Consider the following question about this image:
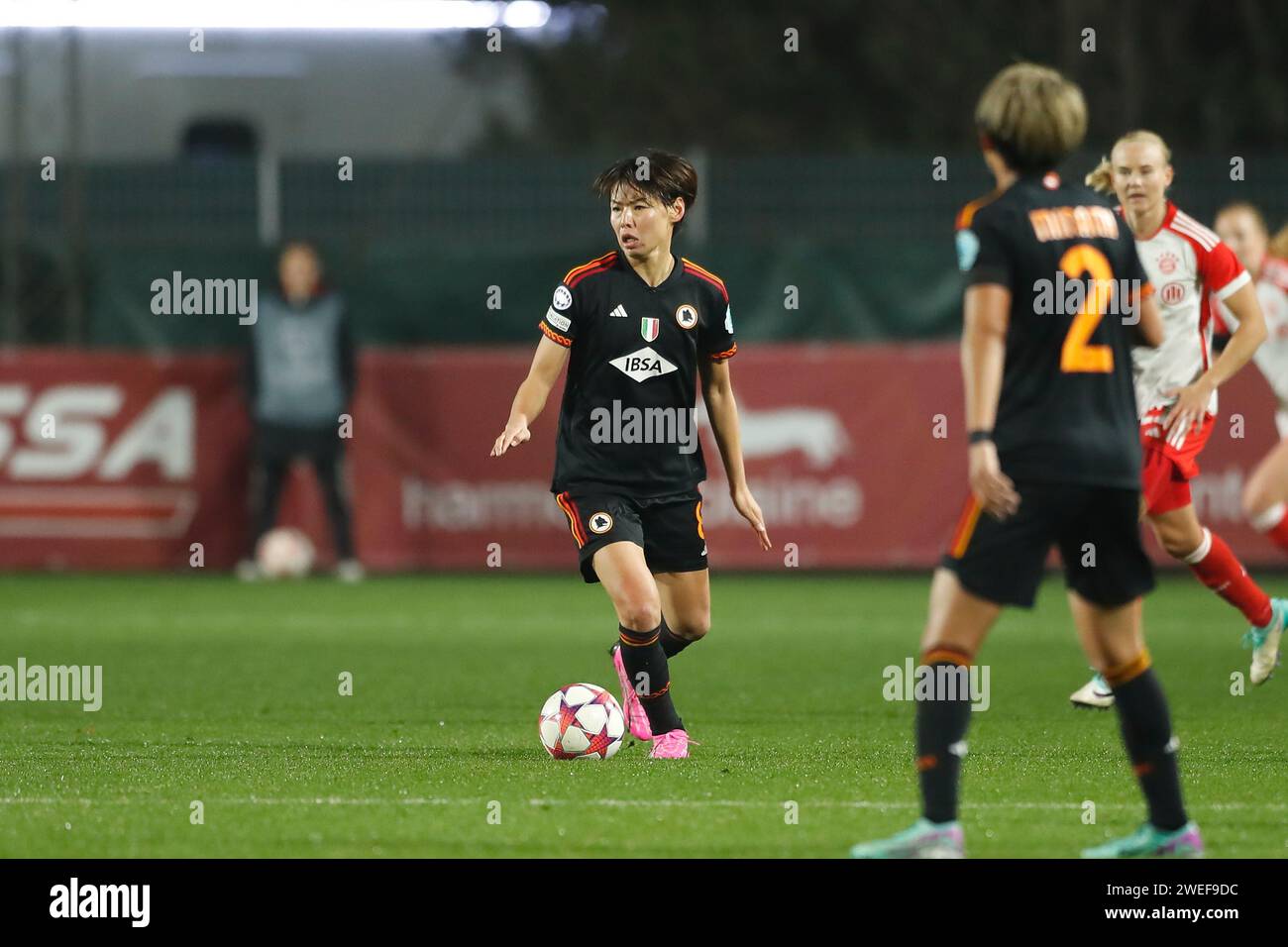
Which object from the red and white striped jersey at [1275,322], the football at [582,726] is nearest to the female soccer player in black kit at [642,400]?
the football at [582,726]

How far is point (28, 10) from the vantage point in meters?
18.6

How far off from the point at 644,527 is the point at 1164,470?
2.34 m

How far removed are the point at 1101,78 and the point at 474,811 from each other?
69.2 feet

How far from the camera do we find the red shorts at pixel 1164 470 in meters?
8.70

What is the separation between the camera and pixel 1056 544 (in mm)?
5441

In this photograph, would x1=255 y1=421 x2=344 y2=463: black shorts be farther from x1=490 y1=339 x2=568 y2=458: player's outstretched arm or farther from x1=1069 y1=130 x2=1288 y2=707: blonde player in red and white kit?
x1=490 y1=339 x2=568 y2=458: player's outstretched arm

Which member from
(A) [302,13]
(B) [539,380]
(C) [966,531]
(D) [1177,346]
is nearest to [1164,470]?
→ (D) [1177,346]

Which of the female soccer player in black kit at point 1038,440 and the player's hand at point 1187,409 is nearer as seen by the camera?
the female soccer player in black kit at point 1038,440

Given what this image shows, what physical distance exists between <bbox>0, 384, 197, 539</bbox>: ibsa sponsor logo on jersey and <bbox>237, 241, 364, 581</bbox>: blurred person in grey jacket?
658 mm

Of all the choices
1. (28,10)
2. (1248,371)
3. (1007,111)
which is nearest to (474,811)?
(1007,111)

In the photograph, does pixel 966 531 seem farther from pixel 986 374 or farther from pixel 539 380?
pixel 539 380

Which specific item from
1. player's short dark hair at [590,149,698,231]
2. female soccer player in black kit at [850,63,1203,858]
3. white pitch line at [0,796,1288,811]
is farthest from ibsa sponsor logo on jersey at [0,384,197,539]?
female soccer player in black kit at [850,63,1203,858]

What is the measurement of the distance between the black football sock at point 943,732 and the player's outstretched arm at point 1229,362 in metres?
2.88

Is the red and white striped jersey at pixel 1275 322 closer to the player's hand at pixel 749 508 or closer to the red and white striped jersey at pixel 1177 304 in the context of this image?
the red and white striped jersey at pixel 1177 304
